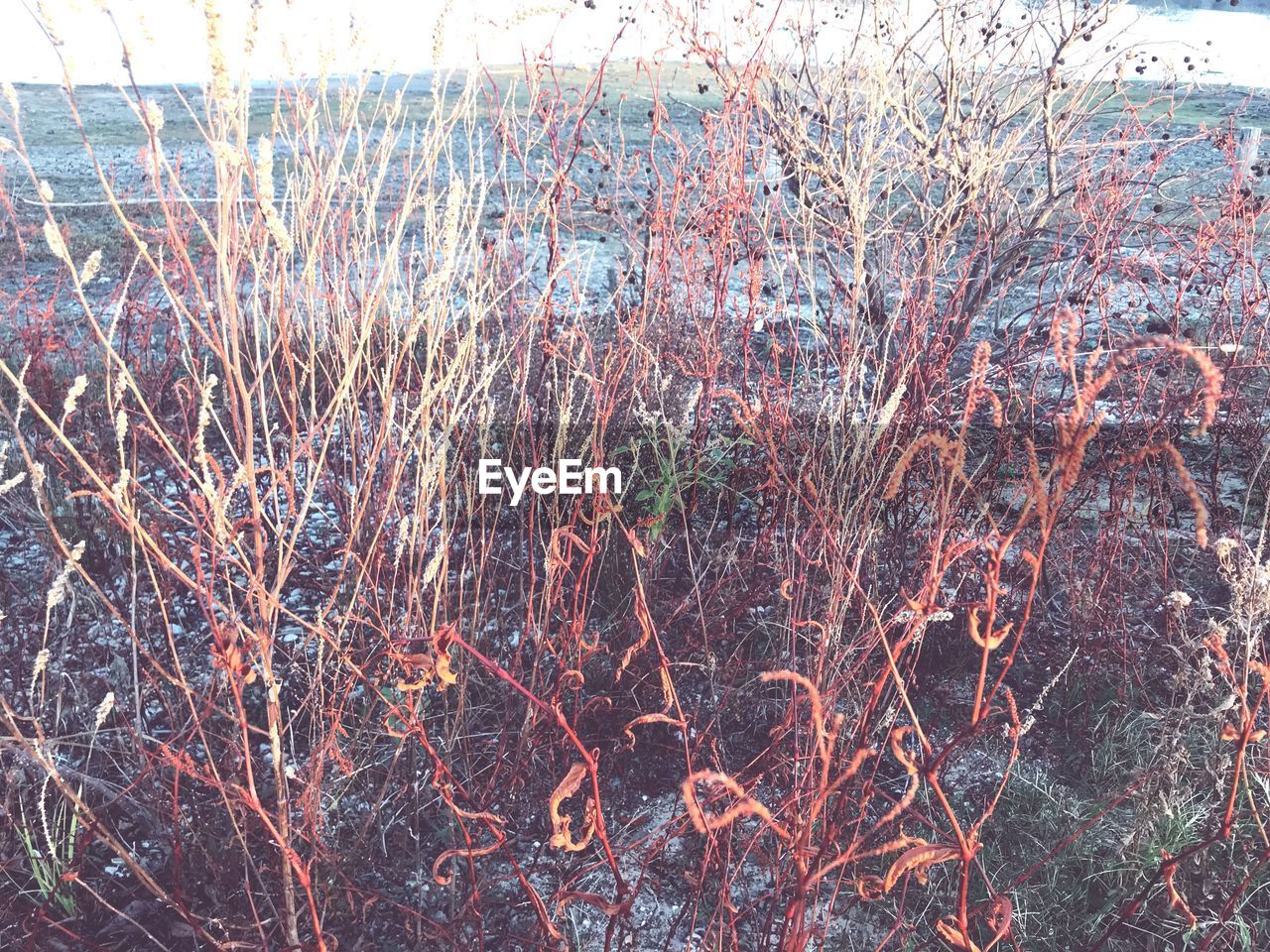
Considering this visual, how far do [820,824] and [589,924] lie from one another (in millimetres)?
508

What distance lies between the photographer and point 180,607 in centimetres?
259

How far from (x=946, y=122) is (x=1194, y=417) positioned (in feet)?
4.46

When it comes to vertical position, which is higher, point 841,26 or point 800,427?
point 841,26

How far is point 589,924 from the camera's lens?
1.87m

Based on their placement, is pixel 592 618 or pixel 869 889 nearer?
pixel 869 889

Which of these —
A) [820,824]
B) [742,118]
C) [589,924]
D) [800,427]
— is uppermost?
[742,118]

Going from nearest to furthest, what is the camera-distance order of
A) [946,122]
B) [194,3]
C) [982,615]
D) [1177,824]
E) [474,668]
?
1. [194,3]
2. [1177,824]
3. [474,668]
4. [982,615]
5. [946,122]

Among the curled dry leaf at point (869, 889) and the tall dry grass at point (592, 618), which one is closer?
the curled dry leaf at point (869, 889)

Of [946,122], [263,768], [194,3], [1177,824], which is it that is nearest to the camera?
[194,3]

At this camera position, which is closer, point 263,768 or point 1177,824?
point 1177,824

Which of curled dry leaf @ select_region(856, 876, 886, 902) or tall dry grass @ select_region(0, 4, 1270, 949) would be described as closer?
curled dry leaf @ select_region(856, 876, 886, 902)

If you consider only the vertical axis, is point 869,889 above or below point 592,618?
above

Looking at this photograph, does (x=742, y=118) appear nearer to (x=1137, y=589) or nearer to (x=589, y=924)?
(x=1137, y=589)

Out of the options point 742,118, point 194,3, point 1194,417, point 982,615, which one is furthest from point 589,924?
point 1194,417
